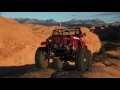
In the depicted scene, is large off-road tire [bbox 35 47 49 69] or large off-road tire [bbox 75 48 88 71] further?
large off-road tire [bbox 35 47 49 69]

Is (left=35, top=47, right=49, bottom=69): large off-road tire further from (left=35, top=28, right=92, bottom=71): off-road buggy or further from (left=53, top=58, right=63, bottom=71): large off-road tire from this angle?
(left=53, top=58, right=63, bottom=71): large off-road tire

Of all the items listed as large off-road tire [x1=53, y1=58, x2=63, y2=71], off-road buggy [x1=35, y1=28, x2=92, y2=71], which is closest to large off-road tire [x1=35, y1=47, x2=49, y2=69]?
off-road buggy [x1=35, y1=28, x2=92, y2=71]

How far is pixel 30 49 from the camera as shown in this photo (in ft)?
76.6

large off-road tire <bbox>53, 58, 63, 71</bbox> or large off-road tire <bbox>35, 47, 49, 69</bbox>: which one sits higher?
large off-road tire <bbox>35, 47, 49, 69</bbox>

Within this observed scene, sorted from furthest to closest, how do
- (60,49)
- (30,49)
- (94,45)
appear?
(94,45) < (30,49) < (60,49)

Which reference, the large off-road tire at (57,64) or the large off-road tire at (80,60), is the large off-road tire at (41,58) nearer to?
the large off-road tire at (57,64)

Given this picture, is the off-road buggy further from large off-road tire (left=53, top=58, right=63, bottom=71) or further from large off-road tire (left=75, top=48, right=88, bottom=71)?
large off-road tire (left=53, top=58, right=63, bottom=71)

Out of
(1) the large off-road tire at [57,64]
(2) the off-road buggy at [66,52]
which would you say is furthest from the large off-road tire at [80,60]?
(1) the large off-road tire at [57,64]

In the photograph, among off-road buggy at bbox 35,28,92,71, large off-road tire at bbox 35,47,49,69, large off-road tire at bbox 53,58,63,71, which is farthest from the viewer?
large off-road tire at bbox 53,58,63,71

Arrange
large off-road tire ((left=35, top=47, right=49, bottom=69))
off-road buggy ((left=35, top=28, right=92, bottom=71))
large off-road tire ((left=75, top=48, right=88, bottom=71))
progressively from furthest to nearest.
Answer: large off-road tire ((left=35, top=47, right=49, bottom=69)), off-road buggy ((left=35, top=28, right=92, bottom=71)), large off-road tire ((left=75, top=48, right=88, bottom=71))

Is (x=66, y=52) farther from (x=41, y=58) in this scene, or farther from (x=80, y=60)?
(x=41, y=58)
